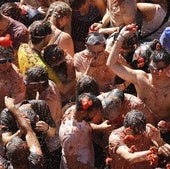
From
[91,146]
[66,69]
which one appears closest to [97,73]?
[66,69]

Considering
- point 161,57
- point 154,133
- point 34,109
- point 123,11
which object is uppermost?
point 161,57

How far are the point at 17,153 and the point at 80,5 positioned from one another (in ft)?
9.59

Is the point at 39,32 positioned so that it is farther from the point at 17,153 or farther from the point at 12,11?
the point at 17,153

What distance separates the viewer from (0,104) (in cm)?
579

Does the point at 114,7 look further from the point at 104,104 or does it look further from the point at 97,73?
the point at 104,104

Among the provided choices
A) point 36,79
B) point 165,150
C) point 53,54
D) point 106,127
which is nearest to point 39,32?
point 53,54

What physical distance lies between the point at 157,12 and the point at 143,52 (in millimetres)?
866

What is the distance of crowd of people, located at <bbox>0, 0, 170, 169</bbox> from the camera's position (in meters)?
5.06

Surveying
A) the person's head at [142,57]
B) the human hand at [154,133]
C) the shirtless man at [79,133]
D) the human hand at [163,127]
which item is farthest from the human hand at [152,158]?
the person's head at [142,57]

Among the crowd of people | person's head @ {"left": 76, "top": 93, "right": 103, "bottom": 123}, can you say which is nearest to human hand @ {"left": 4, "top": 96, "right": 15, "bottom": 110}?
the crowd of people

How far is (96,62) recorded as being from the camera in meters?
6.25

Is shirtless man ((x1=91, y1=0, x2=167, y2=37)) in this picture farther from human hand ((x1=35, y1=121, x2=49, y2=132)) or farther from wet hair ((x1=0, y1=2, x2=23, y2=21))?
human hand ((x1=35, y1=121, x2=49, y2=132))

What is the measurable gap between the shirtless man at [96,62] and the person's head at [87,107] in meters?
1.12

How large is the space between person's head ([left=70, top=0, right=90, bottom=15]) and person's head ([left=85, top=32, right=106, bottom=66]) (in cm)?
112
